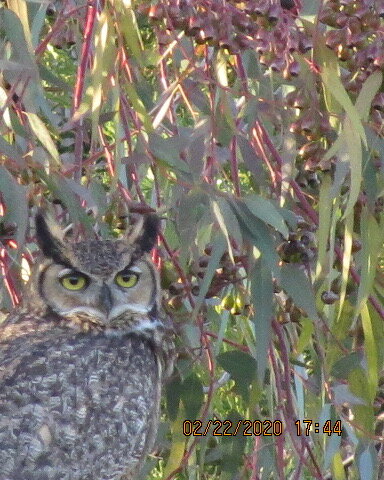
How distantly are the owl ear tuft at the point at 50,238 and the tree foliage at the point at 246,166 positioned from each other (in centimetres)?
8

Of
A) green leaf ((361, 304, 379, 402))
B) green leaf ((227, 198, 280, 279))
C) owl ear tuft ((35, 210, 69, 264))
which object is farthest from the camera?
owl ear tuft ((35, 210, 69, 264))

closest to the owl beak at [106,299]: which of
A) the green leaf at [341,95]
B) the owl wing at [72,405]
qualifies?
the owl wing at [72,405]

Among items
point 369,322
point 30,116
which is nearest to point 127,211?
point 30,116

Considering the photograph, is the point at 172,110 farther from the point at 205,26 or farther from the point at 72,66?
the point at 72,66

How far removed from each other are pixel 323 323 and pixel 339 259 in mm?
198

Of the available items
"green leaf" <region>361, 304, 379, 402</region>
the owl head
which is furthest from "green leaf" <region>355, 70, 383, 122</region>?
the owl head

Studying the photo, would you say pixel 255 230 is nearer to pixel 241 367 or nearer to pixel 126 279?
pixel 241 367

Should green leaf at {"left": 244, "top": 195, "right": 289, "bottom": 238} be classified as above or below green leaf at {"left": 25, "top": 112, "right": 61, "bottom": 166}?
below

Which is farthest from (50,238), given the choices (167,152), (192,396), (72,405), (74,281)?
(167,152)

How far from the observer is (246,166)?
2.02 meters

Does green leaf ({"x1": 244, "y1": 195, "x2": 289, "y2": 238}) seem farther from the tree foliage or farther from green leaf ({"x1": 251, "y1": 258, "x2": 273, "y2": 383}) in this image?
green leaf ({"x1": 251, "y1": 258, "x2": 273, "y2": 383})

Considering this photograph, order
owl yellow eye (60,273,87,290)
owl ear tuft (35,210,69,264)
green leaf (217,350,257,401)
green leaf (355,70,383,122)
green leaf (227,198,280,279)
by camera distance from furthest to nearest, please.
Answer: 1. owl yellow eye (60,273,87,290)
2. owl ear tuft (35,210,69,264)
3. green leaf (217,350,257,401)
4. green leaf (227,198,280,279)
5. green leaf (355,70,383,122)

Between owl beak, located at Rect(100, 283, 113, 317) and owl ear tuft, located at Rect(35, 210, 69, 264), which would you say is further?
owl beak, located at Rect(100, 283, 113, 317)

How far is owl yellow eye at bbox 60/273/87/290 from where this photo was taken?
8.02 feet
